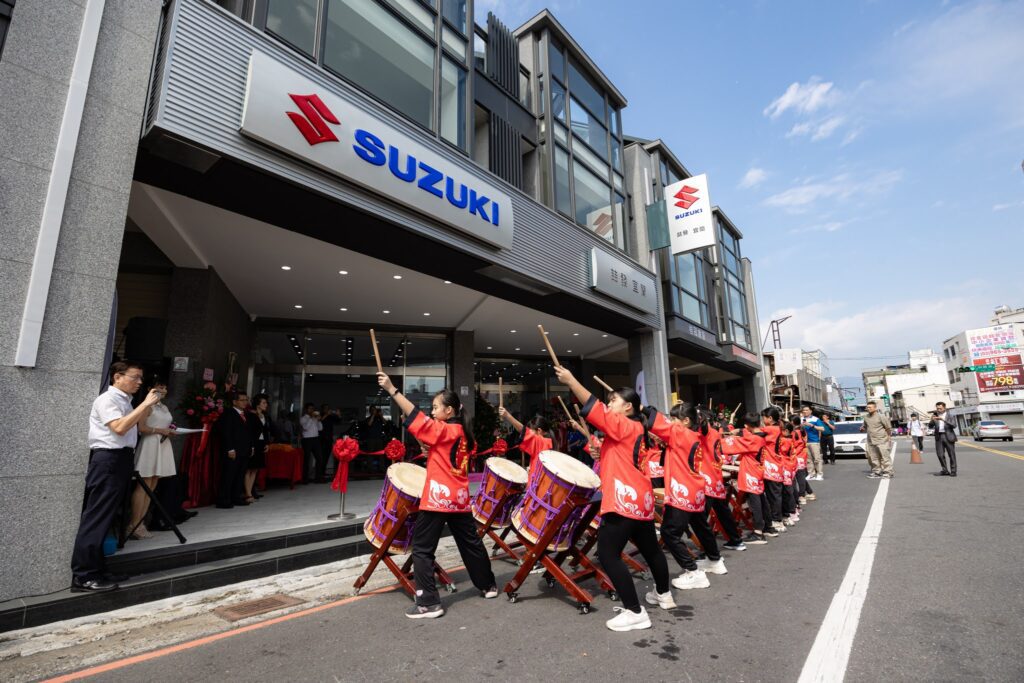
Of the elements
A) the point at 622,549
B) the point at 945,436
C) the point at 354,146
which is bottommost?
the point at 622,549

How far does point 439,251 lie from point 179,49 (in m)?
3.92

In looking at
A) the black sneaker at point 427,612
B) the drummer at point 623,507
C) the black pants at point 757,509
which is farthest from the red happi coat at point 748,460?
the black sneaker at point 427,612

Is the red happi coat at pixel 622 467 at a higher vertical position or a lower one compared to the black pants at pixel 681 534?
higher

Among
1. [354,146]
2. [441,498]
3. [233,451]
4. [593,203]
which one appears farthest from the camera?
[593,203]

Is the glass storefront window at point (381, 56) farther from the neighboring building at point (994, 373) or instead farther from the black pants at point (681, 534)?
the neighboring building at point (994, 373)

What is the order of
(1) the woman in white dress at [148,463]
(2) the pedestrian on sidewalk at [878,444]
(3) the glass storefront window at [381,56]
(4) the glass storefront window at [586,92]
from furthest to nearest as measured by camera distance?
(4) the glass storefront window at [586,92] < (2) the pedestrian on sidewalk at [878,444] < (3) the glass storefront window at [381,56] < (1) the woman in white dress at [148,463]

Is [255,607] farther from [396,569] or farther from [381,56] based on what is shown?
[381,56]

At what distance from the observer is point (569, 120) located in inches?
500

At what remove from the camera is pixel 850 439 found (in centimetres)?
1806

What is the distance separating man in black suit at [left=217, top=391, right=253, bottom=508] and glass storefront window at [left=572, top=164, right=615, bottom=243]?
8647 mm

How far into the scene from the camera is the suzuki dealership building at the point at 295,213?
3.91 meters

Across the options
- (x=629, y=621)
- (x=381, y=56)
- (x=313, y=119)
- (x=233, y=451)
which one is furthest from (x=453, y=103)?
(x=629, y=621)

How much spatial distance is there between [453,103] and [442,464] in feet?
24.5

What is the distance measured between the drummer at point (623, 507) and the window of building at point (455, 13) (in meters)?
8.55
